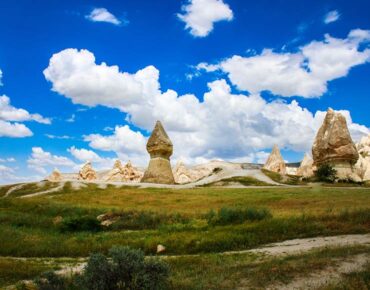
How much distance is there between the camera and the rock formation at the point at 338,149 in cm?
6059

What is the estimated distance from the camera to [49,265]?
55.2ft

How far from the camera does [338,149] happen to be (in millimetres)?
60875

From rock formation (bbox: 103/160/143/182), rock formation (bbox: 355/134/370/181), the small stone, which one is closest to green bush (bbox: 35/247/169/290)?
the small stone

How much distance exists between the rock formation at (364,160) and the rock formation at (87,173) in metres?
47.7

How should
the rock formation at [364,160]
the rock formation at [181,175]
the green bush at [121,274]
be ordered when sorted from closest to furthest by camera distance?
the green bush at [121,274], the rock formation at [364,160], the rock formation at [181,175]

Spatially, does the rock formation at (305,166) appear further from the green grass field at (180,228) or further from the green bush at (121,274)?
the green bush at (121,274)

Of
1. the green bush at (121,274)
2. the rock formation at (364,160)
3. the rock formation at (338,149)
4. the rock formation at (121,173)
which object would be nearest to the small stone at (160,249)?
the green bush at (121,274)

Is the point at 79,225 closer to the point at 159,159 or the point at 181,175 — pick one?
the point at 159,159

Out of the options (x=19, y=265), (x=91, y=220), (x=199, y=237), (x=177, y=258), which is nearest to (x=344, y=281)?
(x=177, y=258)

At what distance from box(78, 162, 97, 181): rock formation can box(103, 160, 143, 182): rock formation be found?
13.6 ft

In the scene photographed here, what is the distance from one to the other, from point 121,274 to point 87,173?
234ft

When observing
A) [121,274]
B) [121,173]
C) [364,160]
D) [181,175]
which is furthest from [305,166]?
[121,274]

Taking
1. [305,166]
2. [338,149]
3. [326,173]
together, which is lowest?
[326,173]

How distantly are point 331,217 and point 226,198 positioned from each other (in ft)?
53.0
